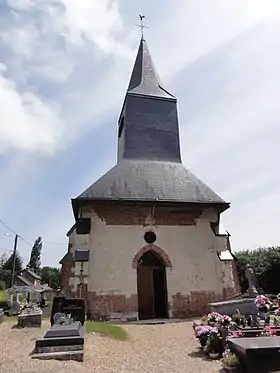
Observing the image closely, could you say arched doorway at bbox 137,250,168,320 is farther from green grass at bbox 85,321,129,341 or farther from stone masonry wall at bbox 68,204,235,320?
green grass at bbox 85,321,129,341

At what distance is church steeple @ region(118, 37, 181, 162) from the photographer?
58.7 ft

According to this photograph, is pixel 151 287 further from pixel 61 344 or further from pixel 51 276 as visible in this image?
pixel 51 276

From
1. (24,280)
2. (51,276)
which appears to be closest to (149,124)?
(24,280)

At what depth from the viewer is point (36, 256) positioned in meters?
70.0

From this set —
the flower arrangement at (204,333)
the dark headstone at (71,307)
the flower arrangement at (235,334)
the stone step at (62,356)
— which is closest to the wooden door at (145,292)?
the dark headstone at (71,307)

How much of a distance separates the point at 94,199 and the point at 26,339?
6.58 m

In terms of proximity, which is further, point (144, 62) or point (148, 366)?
point (144, 62)

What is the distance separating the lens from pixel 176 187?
1586 centimetres

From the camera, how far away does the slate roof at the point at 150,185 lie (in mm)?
14742

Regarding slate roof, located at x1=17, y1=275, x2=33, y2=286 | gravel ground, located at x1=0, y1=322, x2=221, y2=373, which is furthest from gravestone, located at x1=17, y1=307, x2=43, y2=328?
slate roof, located at x1=17, y1=275, x2=33, y2=286

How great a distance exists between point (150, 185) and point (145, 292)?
4.74 meters

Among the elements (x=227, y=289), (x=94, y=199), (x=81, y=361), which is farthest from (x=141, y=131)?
(x=81, y=361)

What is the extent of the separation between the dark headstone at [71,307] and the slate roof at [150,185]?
492 centimetres

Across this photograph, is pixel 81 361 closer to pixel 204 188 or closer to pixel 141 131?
pixel 204 188
